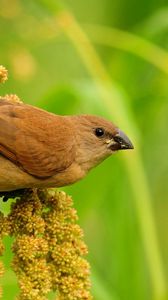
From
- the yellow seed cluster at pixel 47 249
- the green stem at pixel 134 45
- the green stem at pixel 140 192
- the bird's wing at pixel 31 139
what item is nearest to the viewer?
the yellow seed cluster at pixel 47 249

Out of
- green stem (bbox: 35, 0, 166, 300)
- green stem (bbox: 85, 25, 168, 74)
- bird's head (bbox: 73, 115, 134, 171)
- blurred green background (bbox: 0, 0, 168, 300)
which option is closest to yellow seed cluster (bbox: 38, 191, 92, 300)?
bird's head (bbox: 73, 115, 134, 171)

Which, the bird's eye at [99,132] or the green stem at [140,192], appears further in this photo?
the green stem at [140,192]

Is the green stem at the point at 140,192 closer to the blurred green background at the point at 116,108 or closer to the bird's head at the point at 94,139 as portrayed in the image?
the blurred green background at the point at 116,108

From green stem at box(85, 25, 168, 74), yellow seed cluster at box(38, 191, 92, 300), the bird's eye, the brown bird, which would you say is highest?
green stem at box(85, 25, 168, 74)

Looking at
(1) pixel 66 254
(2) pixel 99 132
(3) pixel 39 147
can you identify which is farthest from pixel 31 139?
(1) pixel 66 254

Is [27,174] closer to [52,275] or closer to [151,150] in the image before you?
[52,275]

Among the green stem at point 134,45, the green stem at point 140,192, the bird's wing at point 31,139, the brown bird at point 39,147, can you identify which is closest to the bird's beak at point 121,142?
the brown bird at point 39,147

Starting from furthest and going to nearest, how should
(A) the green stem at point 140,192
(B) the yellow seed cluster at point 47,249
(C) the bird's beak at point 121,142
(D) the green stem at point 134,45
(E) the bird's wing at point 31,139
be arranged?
(D) the green stem at point 134,45 < (A) the green stem at point 140,192 < (C) the bird's beak at point 121,142 < (E) the bird's wing at point 31,139 < (B) the yellow seed cluster at point 47,249

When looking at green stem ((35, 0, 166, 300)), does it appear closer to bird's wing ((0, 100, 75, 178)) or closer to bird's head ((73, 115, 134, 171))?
bird's head ((73, 115, 134, 171))
